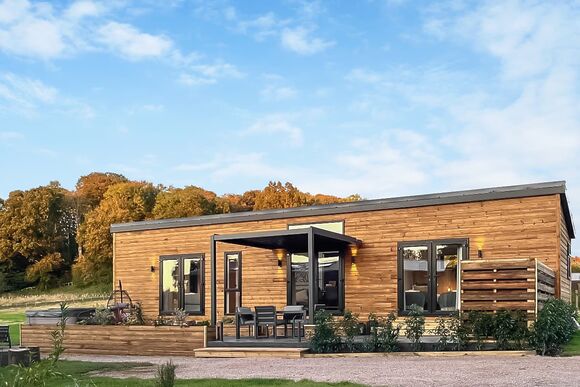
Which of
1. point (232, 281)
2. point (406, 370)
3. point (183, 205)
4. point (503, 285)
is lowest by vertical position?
point (406, 370)

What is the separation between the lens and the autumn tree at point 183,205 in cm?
4797

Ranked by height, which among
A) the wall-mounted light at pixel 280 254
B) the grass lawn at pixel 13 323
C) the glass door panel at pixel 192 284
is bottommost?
the grass lawn at pixel 13 323

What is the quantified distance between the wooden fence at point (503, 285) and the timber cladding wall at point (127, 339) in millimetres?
5224

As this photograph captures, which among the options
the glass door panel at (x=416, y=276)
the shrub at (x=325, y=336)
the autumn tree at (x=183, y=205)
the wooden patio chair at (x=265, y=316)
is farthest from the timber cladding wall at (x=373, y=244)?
the autumn tree at (x=183, y=205)

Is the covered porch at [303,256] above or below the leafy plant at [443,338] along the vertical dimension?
above

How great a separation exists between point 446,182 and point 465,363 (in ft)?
65.7

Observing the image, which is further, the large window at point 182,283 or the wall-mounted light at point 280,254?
the large window at point 182,283

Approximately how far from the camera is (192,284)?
18.7 meters

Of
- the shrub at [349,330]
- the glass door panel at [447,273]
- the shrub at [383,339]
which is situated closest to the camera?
the shrub at [383,339]

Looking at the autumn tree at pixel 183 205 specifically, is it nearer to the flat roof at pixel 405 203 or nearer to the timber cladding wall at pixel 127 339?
the flat roof at pixel 405 203

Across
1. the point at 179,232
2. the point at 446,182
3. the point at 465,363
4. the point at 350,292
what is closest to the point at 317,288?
the point at 350,292

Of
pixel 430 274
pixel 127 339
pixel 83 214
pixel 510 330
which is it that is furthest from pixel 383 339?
pixel 83 214

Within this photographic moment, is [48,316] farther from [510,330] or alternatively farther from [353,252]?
[510,330]

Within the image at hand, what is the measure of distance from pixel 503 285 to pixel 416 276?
3388 millimetres
